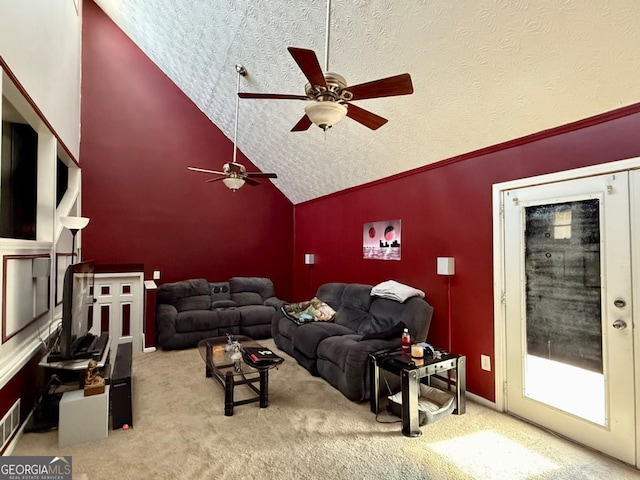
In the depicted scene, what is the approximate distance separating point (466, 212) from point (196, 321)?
374 centimetres

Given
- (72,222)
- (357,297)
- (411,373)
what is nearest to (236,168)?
(72,222)

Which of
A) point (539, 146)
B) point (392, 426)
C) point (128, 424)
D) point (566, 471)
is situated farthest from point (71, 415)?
point (539, 146)

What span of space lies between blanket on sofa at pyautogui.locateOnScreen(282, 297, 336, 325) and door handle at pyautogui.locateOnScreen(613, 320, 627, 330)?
9.30ft

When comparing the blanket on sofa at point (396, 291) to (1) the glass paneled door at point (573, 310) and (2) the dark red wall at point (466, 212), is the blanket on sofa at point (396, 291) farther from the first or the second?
(1) the glass paneled door at point (573, 310)

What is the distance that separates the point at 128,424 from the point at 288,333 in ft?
6.66

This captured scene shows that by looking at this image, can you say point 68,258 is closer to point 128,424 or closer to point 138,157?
point 138,157

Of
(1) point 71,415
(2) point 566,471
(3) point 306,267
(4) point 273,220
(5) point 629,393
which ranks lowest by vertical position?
(2) point 566,471

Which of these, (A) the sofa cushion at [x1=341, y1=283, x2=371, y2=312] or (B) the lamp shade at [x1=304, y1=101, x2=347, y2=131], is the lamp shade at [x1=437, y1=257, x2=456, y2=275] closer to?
(A) the sofa cushion at [x1=341, y1=283, x2=371, y2=312]

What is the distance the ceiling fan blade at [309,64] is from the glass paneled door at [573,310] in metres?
2.03

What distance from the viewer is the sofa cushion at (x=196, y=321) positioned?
4.71 meters

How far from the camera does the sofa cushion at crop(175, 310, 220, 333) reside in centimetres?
471

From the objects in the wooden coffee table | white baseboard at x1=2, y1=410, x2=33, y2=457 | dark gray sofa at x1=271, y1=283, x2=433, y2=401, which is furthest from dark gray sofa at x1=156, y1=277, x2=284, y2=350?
white baseboard at x1=2, y1=410, x2=33, y2=457

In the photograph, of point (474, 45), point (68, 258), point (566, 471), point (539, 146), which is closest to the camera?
point (566, 471)

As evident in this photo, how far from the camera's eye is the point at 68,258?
170 inches
